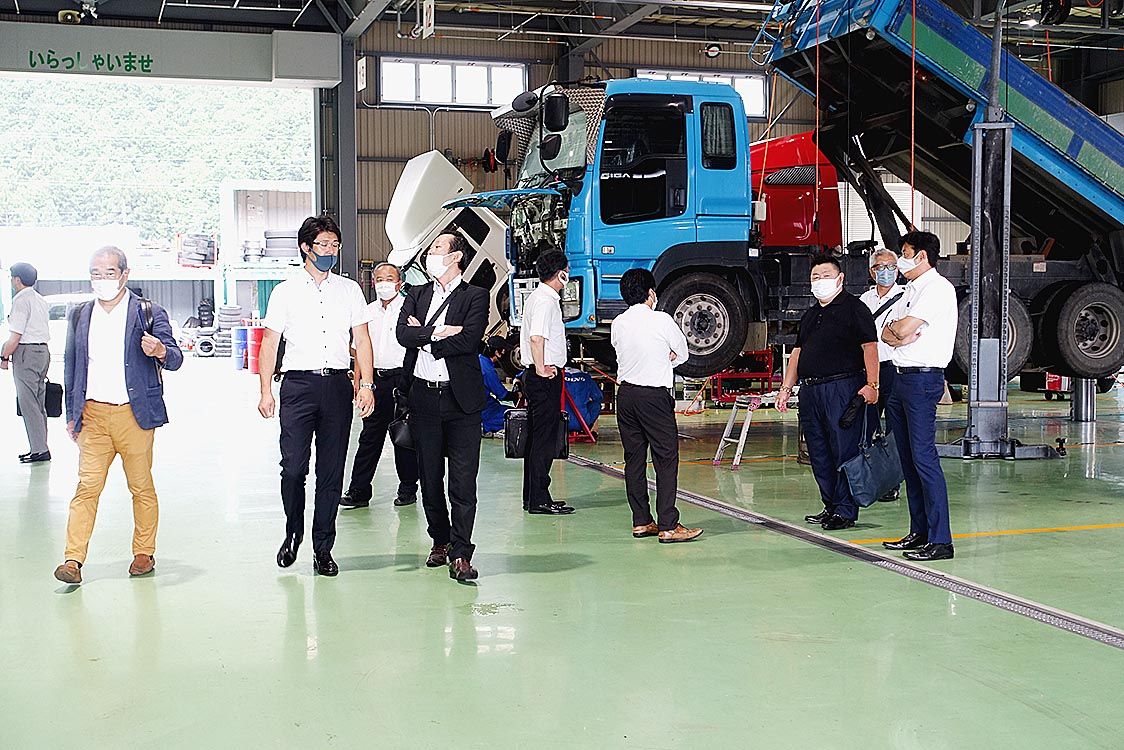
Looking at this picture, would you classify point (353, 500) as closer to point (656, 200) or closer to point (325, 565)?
point (325, 565)

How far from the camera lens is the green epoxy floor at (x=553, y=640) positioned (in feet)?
12.6

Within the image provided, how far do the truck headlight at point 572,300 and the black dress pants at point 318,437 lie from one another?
426 centimetres

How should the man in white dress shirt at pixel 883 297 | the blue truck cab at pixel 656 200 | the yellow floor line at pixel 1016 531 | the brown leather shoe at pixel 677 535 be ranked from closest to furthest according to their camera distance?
the brown leather shoe at pixel 677 535
the yellow floor line at pixel 1016 531
the man in white dress shirt at pixel 883 297
the blue truck cab at pixel 656 200

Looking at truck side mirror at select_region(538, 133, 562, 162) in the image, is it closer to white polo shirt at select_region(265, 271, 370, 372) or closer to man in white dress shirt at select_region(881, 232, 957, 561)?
man in white dress shirt at select_region(881, 232, 957, 561)

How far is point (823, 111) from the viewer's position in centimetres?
1086

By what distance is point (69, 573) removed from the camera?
18.7 ft

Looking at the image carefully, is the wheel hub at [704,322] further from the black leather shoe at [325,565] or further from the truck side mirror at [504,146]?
the black leather shoe at [325,565]

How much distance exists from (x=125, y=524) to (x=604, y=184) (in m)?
4.68

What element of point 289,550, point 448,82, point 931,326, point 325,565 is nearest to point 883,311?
point 931,326

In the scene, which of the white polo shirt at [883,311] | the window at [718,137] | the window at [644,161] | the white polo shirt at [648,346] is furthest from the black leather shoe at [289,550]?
the window at [718,137]

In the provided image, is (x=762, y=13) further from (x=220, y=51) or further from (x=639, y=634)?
(x=639, y=634)

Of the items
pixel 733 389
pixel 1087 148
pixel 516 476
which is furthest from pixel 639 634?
pixel 733 389

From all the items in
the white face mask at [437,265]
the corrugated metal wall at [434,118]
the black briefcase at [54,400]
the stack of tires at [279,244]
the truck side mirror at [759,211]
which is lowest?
the black briefcase at [54,400]

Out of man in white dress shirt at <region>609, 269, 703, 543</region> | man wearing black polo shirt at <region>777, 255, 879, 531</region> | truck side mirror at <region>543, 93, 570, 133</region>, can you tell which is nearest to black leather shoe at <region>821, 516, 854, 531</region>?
man wearing black polo shirt at <region>777, 255, 879, 531</region>
